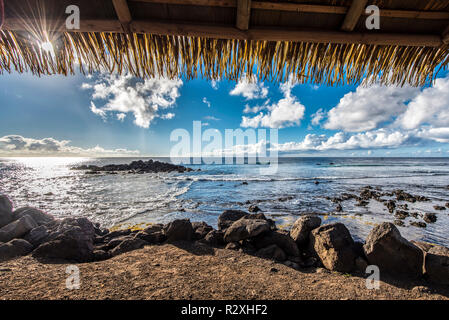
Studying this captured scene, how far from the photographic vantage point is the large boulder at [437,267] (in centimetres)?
306

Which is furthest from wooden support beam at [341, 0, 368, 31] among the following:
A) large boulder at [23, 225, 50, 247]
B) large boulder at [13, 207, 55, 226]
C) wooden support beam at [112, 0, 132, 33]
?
large boulder at [13, 207, 55, 226]

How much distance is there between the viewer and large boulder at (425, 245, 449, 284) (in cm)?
306

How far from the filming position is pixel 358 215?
8.33m

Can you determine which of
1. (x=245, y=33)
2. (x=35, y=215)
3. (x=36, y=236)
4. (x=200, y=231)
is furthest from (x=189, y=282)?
(x=35, y=215)

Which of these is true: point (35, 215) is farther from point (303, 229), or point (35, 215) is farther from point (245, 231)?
point (303, 229)

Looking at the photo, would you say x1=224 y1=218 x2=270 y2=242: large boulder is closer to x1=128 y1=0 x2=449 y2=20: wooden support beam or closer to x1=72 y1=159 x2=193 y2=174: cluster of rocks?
x1=128 y1=0 x2=449 y2=20: wooden support beam

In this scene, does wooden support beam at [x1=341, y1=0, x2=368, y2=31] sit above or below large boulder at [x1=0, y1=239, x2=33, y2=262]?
above

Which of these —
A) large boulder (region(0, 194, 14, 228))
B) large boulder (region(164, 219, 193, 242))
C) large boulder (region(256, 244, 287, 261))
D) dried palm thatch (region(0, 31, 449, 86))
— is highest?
dried palm thatch (region(0, 31, 449, 86))

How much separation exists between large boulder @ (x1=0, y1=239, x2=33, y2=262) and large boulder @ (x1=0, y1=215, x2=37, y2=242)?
846 millimetres

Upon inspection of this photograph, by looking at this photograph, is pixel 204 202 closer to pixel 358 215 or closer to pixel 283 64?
pixel 358 215

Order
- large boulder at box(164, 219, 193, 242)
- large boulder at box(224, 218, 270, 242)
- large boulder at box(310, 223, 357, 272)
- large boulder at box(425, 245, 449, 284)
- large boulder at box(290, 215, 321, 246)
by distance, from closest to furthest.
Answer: large boulder at box(425, 245, 449, 284) < large boulder at box(310, 223, 357, 272) < large boulder at box(290, 215, 321, 246) < large boulder at box(224, 218, 270, 242) < large boulder at box(164, 219, 193, 242)

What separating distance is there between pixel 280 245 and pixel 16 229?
662cm

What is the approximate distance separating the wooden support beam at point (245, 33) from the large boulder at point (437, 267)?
3.43m

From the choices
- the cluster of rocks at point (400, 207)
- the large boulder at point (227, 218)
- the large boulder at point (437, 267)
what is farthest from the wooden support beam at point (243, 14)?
the cluster of rocks at point (400, 207)
